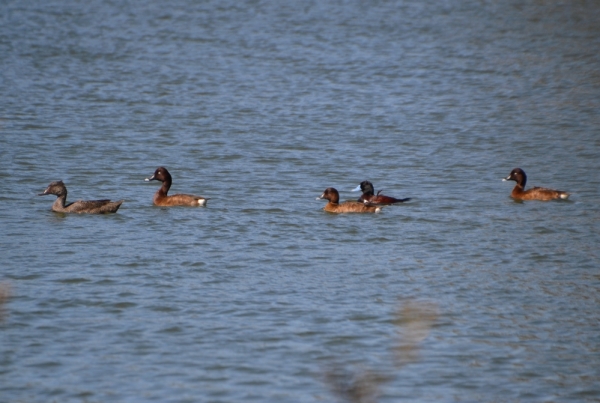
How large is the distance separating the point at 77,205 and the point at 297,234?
3162mm

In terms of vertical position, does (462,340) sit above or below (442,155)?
below

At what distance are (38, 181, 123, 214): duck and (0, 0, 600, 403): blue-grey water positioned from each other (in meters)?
0.12

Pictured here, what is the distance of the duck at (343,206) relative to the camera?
50.3ft

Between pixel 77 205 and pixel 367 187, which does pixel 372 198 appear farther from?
pixel 77 205

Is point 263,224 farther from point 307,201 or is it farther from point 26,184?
point 26,184

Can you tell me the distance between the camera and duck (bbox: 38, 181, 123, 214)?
49.2ft

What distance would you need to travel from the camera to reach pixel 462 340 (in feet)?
33.6

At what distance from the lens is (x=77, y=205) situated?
1516 cm

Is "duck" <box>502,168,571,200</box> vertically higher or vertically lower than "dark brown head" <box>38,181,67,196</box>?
lower

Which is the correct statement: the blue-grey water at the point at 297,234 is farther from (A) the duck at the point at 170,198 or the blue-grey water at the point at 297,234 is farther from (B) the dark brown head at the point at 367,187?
(B) the dark brown head at the point at 367,187

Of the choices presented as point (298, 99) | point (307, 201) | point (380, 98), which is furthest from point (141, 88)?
point (307, 201)

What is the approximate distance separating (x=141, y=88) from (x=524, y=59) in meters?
11.8

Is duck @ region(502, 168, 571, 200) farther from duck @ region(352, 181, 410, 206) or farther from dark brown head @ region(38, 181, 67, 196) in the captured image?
dark brown head @ region(38, 181, 67, 196)

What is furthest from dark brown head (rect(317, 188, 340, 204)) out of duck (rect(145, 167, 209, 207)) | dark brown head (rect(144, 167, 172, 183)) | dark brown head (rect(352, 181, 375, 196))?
dark brown head (rect(144, 167, 172, 183))
